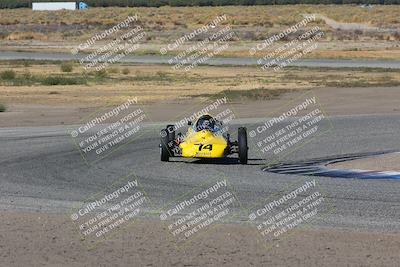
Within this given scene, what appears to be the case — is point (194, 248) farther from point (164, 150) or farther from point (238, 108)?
point (238, 108)

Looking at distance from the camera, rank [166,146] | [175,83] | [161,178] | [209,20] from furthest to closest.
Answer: [209,20] < [175,83] < [166,146] < [161,178]

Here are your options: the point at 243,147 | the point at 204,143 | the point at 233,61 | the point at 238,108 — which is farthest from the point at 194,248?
the point at 233,61

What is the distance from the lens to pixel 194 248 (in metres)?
13.1

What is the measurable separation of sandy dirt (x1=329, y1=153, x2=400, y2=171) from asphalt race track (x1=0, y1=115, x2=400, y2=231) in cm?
144

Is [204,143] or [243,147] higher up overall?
[204,143]

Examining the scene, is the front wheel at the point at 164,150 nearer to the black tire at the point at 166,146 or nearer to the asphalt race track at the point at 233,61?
the black tire at the point at 166,146

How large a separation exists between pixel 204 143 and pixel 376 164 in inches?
145

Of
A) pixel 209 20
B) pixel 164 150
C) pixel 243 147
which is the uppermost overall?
pixel 243 147

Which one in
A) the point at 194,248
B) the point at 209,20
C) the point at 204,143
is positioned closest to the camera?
the point at 194,248

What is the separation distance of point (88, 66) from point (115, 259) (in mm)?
48782

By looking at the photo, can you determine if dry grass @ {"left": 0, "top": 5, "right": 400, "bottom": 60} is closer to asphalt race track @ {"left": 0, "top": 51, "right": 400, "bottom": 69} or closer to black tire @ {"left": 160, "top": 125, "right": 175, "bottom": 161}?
asphalt race track @ {"left": 0, "top": 51, "right": 400, "bottom": 69}

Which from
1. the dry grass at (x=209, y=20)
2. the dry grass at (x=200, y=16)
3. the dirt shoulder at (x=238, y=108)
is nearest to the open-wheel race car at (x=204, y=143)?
the dirt shoulder at (x=238, y=108)

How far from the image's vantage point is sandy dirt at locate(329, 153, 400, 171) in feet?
71.9

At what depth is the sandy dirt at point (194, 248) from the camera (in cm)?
1226
